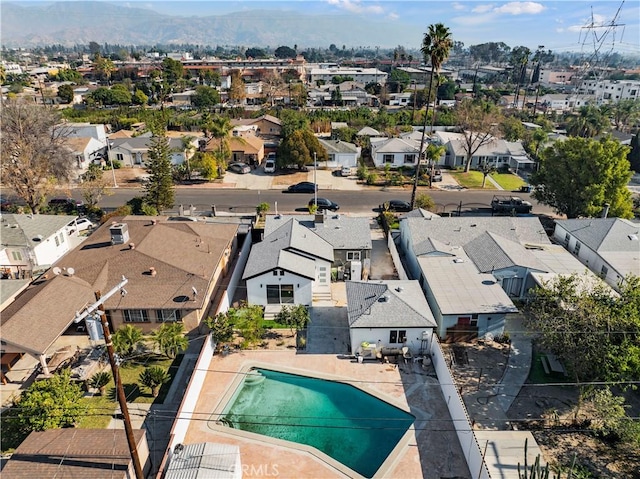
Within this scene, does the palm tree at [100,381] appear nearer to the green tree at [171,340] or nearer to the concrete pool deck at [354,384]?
the green tree at [171,340]

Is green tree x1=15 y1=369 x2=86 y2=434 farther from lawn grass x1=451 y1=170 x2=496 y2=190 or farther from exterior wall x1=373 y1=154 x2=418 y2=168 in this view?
exterior wall x1=373 y1=154 x2=418 y2=168

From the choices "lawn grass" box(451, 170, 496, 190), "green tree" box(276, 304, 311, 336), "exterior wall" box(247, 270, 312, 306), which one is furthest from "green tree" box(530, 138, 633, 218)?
"green tree" box(276, 304, 311, 336)

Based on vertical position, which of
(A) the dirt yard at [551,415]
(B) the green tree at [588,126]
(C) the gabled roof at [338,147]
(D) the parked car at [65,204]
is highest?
(B) the green tree at [588,126]

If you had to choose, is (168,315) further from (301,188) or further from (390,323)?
(301,188)

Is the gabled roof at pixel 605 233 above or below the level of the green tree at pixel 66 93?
below

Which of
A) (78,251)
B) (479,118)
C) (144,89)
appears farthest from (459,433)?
(144,89)

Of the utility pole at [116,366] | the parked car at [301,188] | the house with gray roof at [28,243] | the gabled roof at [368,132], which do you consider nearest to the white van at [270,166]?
the parked car at [301,188]
